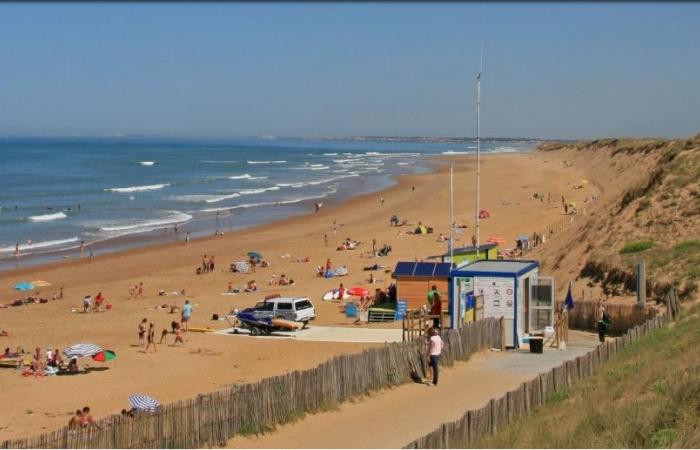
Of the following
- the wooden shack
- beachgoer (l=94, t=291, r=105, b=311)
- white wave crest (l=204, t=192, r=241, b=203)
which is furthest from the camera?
white wave crest (l=204, t=192, r=241, b=203)

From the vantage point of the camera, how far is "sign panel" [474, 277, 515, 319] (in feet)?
66.9

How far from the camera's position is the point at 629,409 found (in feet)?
38.7

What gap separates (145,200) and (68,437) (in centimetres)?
6183

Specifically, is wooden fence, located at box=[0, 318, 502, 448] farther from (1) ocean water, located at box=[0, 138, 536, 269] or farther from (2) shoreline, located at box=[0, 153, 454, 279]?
(1) ocean water, located at box=[0, 138, 536, 269]

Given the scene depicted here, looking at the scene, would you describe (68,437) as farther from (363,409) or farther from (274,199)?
(274,199)

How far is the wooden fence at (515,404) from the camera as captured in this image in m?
11.0

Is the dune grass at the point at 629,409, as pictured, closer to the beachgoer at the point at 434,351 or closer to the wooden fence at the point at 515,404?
the wooden fence at the point at 515,404

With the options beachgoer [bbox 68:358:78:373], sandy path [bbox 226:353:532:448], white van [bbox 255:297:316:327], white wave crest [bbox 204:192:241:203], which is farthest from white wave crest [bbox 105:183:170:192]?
sandy path [bbox 226:353:532:448]

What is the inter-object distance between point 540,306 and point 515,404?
8.60m

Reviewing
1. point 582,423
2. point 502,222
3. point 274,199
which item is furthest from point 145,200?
point 582,423

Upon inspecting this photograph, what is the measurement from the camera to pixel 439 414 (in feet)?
50.5

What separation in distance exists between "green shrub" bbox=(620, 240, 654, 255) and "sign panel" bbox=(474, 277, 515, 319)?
656 centimetres

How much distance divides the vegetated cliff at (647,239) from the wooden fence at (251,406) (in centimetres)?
788

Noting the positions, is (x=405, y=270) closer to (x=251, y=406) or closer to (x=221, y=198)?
(x=251, y=406)
